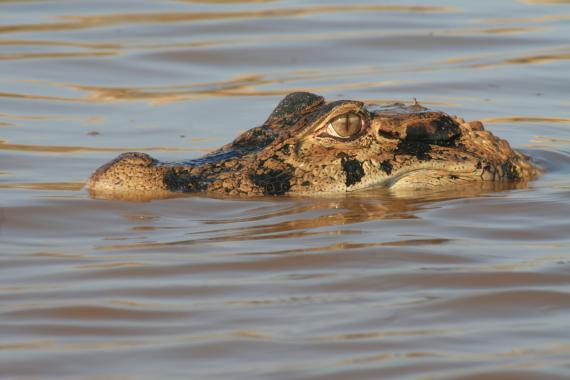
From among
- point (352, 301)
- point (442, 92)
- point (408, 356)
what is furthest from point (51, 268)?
point (442, 92)

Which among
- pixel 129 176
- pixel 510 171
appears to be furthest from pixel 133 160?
pixel 510 171

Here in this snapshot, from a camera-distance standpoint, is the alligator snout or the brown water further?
the alligator snout

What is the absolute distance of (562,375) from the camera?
3.70 metres

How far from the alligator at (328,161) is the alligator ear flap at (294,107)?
21mm

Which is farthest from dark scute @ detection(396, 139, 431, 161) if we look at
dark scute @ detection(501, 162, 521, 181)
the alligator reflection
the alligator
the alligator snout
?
the alligator snout

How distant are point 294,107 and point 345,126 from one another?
484mm

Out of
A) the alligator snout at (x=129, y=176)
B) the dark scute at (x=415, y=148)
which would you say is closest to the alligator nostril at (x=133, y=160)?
the alligator snout at (x=129, y=176)

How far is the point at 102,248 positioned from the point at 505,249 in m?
1.72

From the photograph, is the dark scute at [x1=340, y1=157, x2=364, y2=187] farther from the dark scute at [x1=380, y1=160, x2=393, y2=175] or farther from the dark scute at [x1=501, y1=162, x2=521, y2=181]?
the dark scute at [x1=501, y1=162, x2=521, y2=181]

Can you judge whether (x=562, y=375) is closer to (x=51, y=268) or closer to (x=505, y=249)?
(x=505, y=249)

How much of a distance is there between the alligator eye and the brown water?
0.37 m

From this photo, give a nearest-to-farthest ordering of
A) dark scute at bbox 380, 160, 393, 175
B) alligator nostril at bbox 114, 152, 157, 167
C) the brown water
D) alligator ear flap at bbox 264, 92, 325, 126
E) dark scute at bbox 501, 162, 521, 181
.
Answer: the brown water < alligator nostril at bbox 114, 152, 157, 167 < dark scute at bbox 380, 160, 393, 175 < alligator ear flap at bbox 264, 92, 325, 126 < dark scute at bbox 501, 162, 521, 181

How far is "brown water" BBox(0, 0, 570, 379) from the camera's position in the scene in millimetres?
3912

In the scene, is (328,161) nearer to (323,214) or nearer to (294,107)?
(294,107)
